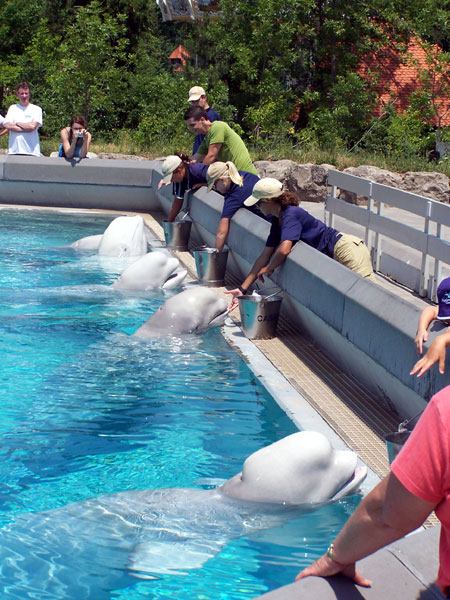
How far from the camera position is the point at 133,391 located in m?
6.38

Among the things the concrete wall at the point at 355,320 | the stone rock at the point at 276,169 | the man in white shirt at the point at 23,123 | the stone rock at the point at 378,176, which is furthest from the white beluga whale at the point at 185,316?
the man in white shirt at the point at 23,123

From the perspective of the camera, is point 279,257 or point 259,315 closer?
point 259,315

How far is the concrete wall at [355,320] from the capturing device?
210 inches

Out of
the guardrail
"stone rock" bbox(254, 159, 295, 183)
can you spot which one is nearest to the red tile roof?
"stone rock" bbox(254, 159, 295, 183)

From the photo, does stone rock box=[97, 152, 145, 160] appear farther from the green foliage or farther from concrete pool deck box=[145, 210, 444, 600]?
concrete pool deck box=[145, 210, 444, 600]

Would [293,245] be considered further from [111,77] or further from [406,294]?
[111,77]

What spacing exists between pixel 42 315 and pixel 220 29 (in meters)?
27.1

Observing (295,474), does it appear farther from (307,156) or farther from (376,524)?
(307,156)

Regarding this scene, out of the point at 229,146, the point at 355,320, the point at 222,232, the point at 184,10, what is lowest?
the point at 355,320

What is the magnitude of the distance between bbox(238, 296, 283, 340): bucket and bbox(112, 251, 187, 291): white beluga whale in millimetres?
1884

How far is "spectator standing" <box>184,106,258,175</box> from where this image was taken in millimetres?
10586

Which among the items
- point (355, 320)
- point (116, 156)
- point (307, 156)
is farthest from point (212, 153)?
point (116, 156)

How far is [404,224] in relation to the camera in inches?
360

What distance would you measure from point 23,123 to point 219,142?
619cm
